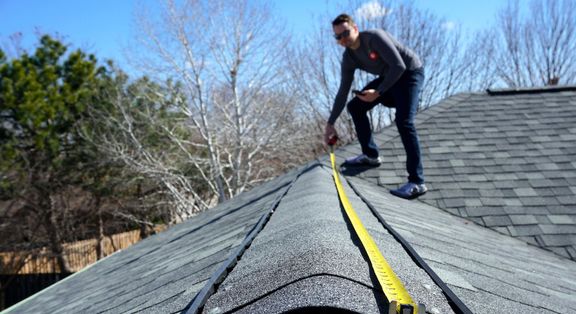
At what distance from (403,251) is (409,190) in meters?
2.62

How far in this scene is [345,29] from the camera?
12.0ft

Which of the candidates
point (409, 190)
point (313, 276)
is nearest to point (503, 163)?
point (409, 190)

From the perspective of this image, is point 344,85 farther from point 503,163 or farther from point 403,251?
point 403,251

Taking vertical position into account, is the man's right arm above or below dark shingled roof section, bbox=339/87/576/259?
above

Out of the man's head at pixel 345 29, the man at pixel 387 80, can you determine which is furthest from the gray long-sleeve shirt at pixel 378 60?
the man's head at pixel 345 29

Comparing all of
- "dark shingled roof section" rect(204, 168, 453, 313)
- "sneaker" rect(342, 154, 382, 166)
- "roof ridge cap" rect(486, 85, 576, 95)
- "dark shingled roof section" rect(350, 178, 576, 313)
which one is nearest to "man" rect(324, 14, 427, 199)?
"sneaker" rect(342, 154, 382, 166)

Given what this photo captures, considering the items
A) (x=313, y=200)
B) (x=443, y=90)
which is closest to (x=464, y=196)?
(x=313, y=200)

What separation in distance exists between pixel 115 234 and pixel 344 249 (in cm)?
2030

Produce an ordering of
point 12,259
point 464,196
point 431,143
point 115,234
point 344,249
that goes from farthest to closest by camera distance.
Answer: point 115,234
point 12,259
point 431,143
point 464,196
point 344,249

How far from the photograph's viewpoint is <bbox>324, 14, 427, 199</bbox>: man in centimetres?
362

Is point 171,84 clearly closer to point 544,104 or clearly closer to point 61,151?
point 61,151

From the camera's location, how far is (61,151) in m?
16.8

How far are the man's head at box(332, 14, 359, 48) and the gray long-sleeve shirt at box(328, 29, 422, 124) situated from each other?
101 mm

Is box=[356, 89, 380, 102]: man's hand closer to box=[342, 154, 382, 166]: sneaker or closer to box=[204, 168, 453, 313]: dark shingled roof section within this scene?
box=[342, 154, 382, 166]: sneaker
